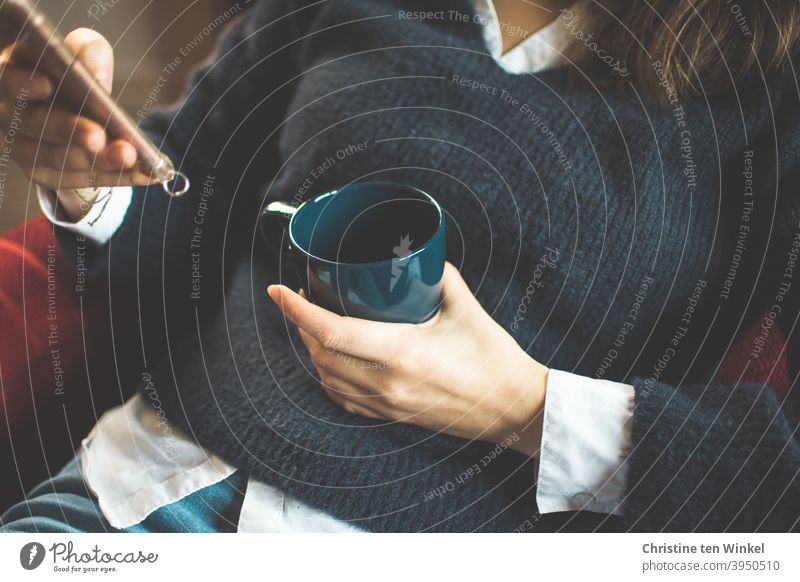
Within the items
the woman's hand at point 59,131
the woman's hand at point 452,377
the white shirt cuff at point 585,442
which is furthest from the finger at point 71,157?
the white shirt cuff at point 585,442

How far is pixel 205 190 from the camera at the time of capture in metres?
0.40

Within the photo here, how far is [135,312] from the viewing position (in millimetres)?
376

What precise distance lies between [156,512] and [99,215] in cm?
16

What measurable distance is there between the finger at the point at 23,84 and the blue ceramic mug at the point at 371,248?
10 centimetres

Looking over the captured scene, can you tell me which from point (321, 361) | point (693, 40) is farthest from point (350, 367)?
point (693, 40)

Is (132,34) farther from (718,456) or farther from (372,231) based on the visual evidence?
(718,456)

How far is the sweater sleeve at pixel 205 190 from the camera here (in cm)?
36

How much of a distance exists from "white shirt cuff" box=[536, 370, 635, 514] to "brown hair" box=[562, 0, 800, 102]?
0.16 meters

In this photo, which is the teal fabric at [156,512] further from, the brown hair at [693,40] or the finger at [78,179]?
the brown hair at [693,40]

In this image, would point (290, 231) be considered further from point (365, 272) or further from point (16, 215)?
point (16, 215)

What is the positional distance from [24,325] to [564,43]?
34 cm

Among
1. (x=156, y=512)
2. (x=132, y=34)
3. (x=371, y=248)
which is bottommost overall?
(x=156, y=512)

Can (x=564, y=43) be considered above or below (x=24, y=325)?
above
